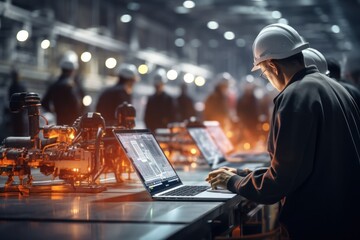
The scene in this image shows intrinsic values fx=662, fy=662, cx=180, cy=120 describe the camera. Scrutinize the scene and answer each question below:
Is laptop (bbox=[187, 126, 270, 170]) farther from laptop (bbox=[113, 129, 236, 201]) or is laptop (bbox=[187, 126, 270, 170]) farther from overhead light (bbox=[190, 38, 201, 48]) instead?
overhead light (bbox=[190, 38, 201, 48])

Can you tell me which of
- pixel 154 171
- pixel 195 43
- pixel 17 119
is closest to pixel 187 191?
pixel 154 171

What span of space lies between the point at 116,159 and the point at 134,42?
12719mm

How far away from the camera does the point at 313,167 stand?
2.91 m

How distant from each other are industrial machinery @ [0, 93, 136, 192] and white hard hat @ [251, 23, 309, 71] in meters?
1.03

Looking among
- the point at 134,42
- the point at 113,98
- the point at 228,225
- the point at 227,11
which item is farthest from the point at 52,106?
the point at 227,11

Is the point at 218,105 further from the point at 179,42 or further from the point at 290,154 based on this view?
the point at 179,42

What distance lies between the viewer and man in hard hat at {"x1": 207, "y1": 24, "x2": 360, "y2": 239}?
2.86 m

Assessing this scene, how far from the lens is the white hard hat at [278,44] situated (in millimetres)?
3127

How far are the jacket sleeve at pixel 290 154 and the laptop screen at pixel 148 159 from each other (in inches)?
26.1

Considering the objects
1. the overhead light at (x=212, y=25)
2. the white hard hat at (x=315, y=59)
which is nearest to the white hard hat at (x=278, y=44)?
the white hard hat at (x=315, y=59)

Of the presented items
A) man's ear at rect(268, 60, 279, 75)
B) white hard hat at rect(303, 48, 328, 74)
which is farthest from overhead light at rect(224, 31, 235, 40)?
man's ear at rect(268, 60, 279, 75)

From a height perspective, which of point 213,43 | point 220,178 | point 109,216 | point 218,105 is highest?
point 213,43

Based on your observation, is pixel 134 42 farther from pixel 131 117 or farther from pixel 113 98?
pixel 131 117

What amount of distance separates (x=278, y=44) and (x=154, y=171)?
96 centimetres
